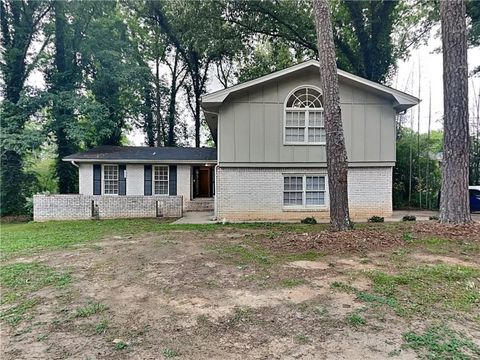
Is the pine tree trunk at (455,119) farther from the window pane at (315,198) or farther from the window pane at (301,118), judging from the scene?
the window pane at (301,118)

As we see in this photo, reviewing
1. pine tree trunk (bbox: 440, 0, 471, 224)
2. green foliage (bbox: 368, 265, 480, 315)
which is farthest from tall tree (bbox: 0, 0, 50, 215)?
pine tree trunk (bbox: 440, 0, 471, 224)

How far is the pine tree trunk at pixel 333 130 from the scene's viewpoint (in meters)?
7.13

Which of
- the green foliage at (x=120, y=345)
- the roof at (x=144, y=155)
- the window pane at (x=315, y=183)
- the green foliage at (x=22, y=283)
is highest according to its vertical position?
the roof at (x=144, y=155)

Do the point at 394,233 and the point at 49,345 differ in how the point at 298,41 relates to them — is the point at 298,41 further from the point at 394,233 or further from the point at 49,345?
the point at 49,345

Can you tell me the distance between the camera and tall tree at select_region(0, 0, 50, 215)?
50.5 feet

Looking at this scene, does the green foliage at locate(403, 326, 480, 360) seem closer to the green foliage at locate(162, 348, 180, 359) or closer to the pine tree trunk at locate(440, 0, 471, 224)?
the green foliage at locate(162, 348, 180, 359)

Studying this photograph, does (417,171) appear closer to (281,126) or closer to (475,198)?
(475,198)

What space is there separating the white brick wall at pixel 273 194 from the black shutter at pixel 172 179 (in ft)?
15.1

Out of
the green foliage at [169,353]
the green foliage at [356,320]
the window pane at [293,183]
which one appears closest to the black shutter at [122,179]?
the window pane at [293,183]

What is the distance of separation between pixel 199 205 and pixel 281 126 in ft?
21.1

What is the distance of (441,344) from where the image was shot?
2600 mm

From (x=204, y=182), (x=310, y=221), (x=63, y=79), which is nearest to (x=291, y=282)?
(x=310, y=221)

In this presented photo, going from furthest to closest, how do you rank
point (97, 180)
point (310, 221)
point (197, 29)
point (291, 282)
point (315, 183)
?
point (197, 29), point (97, 180), point (315, 183), point (310, 221), point (291, 282)

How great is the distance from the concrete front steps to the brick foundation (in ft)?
7.98
